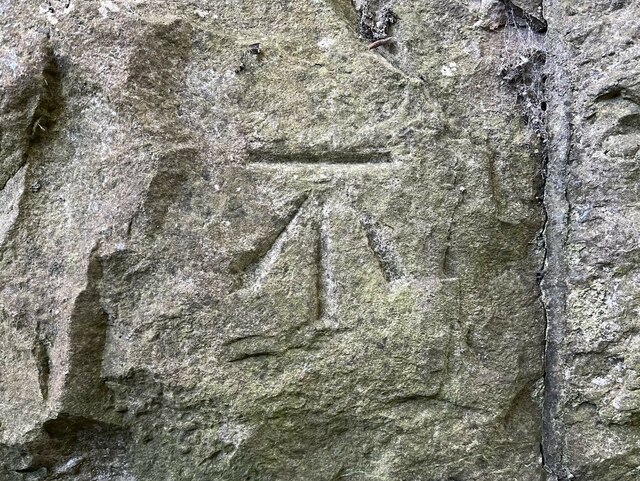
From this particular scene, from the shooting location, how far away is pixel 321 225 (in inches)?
61.6

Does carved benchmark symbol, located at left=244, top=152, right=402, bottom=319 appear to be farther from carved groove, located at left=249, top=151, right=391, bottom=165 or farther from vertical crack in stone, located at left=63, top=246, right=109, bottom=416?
vertical crack in stone, located at left=63, top=246, right=109, bottom=416

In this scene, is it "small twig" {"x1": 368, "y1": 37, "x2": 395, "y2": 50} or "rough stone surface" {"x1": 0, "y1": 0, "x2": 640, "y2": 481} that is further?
"small twig" {"x1": 368, "y1": 37, "x2": 395, "y2": 50}

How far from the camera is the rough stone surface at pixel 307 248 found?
1519 mm

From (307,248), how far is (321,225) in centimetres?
7

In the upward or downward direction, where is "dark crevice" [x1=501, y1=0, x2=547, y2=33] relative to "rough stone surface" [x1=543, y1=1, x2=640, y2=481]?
upward

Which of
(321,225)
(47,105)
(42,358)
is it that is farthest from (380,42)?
(42,358)

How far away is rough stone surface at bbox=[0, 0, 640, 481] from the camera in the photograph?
1.52 meters

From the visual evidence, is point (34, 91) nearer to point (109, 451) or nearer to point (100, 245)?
point (100, 245)

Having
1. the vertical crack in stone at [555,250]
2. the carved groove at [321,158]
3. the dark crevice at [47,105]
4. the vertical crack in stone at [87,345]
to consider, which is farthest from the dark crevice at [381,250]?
the dark crevice at [47,105]

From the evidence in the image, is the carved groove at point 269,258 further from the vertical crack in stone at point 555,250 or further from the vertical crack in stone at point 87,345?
the vertical crack in stone at point 555,250

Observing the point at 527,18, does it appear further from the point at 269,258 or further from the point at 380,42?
the point at 269,258

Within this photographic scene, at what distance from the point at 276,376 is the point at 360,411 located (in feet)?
0.74

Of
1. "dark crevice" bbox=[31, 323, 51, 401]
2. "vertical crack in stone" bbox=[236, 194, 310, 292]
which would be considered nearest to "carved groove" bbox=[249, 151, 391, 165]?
"vertical crack in stone" bbox=[236, 194, 310, 292]

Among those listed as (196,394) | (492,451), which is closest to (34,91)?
(196,394)
